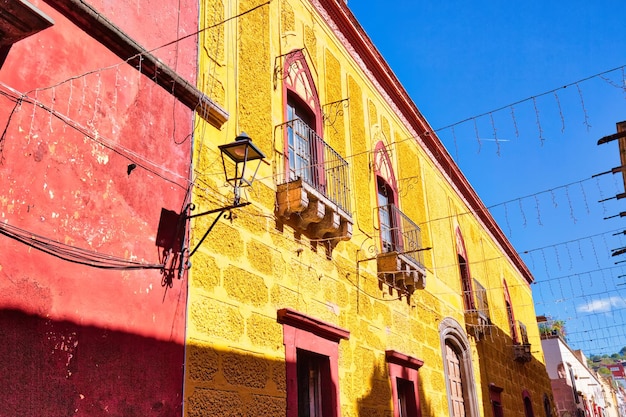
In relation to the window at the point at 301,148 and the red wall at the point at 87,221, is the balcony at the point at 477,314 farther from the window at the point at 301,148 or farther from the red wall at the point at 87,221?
the red wall at the point at 87,221

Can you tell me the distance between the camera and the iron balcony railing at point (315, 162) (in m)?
7.33

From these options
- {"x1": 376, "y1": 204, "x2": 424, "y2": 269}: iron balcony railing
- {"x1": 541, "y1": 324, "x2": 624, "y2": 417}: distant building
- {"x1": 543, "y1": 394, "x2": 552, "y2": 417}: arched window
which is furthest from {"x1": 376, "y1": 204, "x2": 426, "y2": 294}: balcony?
→ {"x1": 541, "y1": 324, "x2": 624, "y2": 417}: distant building

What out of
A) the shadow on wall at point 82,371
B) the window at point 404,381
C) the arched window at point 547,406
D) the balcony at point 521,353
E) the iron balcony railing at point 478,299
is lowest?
the shadow on wall at point 82,371

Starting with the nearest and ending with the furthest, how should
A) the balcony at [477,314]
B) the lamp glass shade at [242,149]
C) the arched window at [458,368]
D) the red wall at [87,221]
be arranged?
the red wall at [87,221] < the lamp glass shade at [242,149] < the arched window at [458,368] < the balcony at [477,314]

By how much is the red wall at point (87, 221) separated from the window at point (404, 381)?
4.47 meters

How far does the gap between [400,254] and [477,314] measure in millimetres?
5300

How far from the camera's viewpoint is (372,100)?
34.0 feet

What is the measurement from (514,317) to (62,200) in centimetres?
1713

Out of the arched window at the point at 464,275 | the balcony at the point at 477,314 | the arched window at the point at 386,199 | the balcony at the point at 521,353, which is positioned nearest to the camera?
the arched window at the point at 386,199

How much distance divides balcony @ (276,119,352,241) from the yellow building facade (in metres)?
0.02

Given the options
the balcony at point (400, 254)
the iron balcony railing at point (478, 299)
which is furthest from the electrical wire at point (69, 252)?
the iron balcony railing at point (478, 299)

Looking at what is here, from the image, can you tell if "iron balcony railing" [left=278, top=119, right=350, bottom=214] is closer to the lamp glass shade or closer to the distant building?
the lamp glass shade

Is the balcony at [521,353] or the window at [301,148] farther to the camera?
the balcony at [521,353]

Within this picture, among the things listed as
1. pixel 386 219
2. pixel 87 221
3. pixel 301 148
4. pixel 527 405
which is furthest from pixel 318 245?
pixel 527 405
